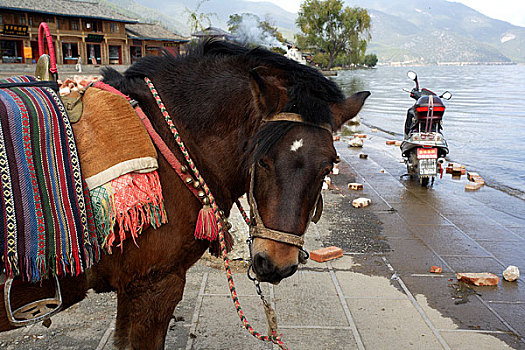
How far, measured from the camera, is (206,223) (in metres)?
2.10

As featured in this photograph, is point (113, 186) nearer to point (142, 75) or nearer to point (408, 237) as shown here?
point (142, 75)

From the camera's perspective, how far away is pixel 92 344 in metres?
3.15

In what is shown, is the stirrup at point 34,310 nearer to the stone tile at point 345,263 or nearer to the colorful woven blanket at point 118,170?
the colorful woven blanket at point 118,170

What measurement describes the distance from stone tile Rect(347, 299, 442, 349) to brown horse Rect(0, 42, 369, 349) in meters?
1.73

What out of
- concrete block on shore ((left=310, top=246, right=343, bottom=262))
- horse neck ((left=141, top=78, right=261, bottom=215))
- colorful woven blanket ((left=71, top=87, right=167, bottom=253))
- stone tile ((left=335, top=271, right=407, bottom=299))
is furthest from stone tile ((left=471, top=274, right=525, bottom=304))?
colorful woven blanket ((left=71, top=87, right=167, bottom=253))

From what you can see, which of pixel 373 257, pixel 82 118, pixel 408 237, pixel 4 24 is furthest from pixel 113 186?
pixel 4 24

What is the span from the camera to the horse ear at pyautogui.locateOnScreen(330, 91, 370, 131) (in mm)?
2156

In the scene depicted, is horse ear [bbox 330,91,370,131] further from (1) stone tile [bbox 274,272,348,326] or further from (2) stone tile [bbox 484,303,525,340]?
(2) stone tile [bbox 484,303,525,340]

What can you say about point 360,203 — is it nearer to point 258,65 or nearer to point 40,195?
point 258,65

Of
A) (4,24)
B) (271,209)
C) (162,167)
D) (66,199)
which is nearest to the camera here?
(66,199)

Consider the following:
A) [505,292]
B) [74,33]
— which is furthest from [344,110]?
[74,33]

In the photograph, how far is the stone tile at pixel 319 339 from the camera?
312 cm

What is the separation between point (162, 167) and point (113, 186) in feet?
0.91

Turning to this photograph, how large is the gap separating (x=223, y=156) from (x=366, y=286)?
2587 mm
